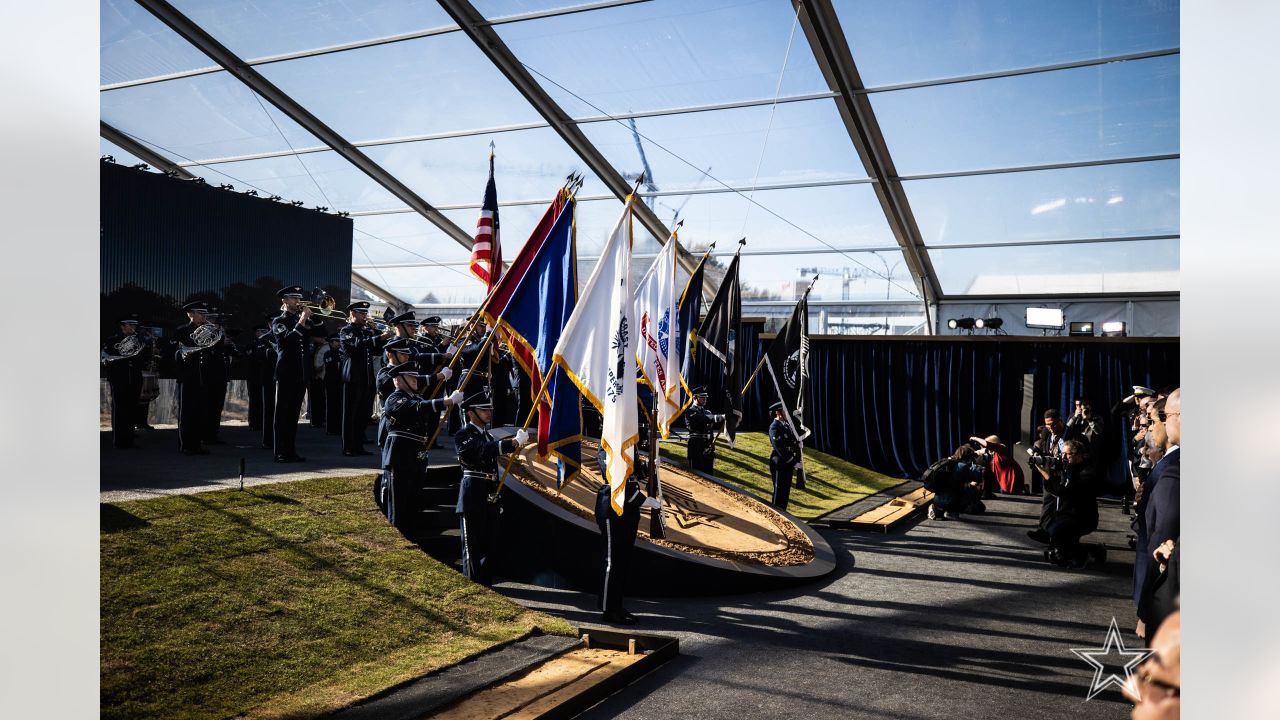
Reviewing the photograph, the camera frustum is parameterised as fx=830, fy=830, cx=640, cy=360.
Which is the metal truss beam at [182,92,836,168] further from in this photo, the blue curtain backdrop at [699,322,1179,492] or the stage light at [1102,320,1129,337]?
the stage light at [1102,320,1129,337]

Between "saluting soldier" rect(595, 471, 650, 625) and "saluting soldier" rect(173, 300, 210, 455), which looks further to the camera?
"saluting soldier" rect(173, 300, 210, 455)

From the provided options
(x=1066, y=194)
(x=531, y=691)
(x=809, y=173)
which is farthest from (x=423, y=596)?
(x=1066, y=194)

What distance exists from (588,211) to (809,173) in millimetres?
3920

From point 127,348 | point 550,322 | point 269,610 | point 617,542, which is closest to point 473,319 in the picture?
point 550,322

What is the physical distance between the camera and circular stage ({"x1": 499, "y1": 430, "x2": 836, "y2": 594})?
6508 mm

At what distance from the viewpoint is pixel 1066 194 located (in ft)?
41.9

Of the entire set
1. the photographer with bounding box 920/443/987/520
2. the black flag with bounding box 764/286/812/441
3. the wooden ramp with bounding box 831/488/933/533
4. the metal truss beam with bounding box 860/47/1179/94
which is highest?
the metal truss beam with bounding box 860/47/1179/94

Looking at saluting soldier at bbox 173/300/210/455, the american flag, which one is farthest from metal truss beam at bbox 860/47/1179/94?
saluting soldier at bbox 173/300/210/455

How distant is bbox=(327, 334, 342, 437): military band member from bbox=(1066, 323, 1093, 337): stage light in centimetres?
1279

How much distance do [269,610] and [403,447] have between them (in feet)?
7.33

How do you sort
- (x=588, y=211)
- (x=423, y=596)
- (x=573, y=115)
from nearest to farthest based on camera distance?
(x=423, y=596), (x=573, y=115), (x=588, y=211)

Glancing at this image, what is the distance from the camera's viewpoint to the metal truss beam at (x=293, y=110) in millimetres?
10680

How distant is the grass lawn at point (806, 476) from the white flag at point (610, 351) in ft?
17.8
